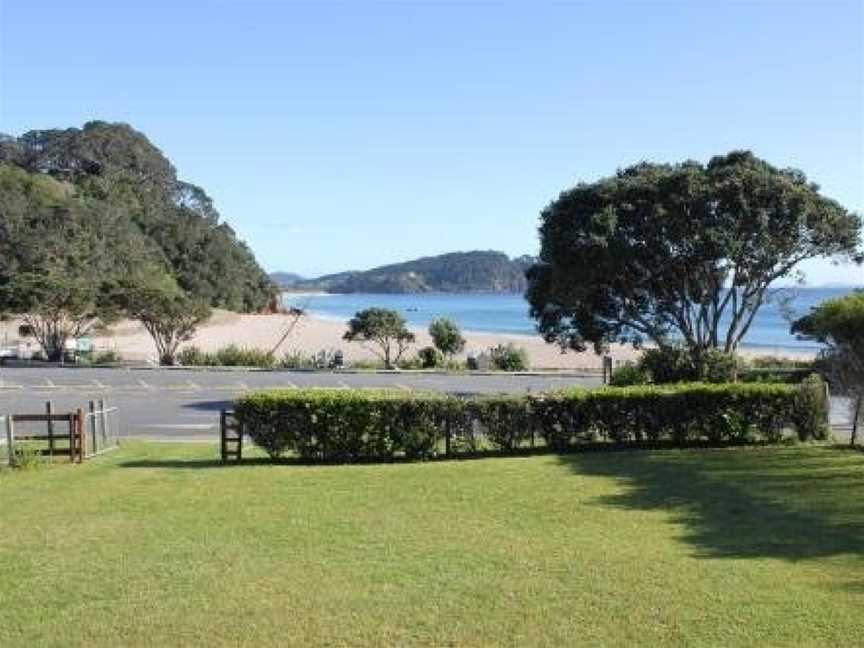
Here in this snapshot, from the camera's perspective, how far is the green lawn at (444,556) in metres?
7.21

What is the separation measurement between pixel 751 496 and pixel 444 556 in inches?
191

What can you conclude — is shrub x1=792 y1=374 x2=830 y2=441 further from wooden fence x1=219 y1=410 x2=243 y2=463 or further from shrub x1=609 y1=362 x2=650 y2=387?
wooden fence x1=219 y1=410 x2=243 y2=463

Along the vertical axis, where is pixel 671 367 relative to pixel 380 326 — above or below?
below

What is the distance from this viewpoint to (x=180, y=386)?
3409 centimetres

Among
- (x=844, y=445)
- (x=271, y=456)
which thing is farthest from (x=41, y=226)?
(x=844, y=445)

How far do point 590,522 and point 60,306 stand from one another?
41.8 meters

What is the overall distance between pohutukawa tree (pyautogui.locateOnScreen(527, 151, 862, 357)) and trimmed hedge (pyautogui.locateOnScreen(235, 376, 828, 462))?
10600 mm

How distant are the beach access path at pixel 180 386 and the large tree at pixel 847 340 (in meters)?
8.03

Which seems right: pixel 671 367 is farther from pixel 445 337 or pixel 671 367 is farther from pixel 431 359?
pixel 445 337

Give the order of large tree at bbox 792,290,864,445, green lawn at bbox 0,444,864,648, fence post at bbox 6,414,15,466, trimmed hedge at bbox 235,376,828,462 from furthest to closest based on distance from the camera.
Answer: trimmed hedge at bbox 235,376,828,462 → large tree at bbox 792,290,864,445 → fence post at bbox 6,414,15,466 → green lawn at bbox 0,444,864,648

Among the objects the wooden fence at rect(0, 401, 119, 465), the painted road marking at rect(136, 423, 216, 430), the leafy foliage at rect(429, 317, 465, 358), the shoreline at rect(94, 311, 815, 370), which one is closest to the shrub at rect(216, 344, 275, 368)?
the shoreline at rect(94, 311, 815, 370)

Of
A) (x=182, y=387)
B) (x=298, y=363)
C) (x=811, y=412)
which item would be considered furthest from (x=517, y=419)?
(x=298, y=363)

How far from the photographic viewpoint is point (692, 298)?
31.9 metres

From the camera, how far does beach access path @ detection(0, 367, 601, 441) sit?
24.8m
